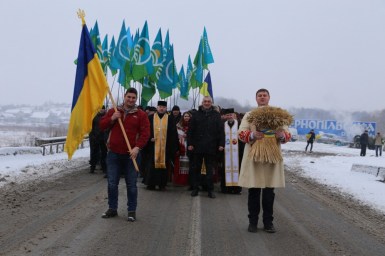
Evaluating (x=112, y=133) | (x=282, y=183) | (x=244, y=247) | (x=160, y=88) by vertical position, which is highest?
(x=160, y=88)

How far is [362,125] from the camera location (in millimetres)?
54812

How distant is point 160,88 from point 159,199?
8.25m

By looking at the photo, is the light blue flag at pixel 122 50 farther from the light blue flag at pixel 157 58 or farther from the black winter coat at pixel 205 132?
the black winter coat at pixel 205 132

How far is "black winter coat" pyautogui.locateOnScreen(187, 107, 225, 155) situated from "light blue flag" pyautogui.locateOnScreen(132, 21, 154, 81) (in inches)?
260

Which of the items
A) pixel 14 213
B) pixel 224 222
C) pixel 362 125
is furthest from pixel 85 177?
pixel 362 125

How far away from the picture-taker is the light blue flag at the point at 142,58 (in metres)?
15.8

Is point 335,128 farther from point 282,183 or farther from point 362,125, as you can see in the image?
point 282,183

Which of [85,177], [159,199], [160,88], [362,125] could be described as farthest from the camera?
[362,125]

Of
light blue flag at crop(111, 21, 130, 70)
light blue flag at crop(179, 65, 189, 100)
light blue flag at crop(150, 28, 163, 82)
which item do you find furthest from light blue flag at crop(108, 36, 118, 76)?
light blue flag at crop(179, 65, 189, 100)

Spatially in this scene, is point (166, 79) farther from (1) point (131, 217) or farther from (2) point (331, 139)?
(2) point (331, 139)

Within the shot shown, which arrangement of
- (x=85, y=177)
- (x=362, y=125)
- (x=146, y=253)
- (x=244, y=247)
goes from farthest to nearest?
(x=362, y=125) < (x=85, y=177) < (x=244, y=247) < (x=146, y=253)

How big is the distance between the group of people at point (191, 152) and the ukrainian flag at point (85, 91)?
1.14 feet

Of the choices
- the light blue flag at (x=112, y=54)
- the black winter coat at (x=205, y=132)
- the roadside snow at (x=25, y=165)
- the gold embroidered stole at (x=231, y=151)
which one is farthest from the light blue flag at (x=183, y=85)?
the black winter coat at (x=205, y=132)

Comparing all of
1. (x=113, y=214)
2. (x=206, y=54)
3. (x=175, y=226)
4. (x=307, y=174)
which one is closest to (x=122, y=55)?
(x=206, y=54)
